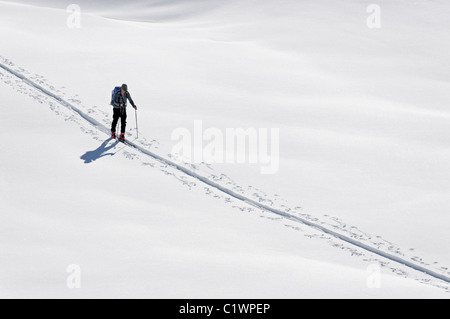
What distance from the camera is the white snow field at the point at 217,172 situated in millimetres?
8539

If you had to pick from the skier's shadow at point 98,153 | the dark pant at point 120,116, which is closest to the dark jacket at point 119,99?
the dark pant at point 120,116

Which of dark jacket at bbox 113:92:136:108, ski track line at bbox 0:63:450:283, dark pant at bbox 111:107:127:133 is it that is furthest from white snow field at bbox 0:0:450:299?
dark jacket at bbox 113:92:136:108

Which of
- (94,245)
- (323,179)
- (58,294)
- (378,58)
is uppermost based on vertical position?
(378,58)

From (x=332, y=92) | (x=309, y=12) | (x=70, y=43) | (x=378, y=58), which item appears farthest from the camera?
(x=309, y=12)

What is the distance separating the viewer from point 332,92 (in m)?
18.0

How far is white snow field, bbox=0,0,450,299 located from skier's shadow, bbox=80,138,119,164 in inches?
2.1

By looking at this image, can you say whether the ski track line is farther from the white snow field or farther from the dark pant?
the dark pant

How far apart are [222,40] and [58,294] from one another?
17011 mm

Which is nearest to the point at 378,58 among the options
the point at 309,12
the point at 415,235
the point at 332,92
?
the point at 332,92

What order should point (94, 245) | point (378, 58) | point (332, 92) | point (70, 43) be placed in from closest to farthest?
point (94, 245), point (332, 92), point (70, 43), point (378, 58)

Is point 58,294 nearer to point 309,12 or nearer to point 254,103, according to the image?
point 254,103

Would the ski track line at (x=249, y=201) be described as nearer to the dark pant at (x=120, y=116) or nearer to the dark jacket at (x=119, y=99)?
the dark pant at (x=120, y=116)

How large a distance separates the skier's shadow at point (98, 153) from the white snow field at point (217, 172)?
0.05 meters

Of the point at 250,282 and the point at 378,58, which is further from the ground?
the point at 378,58
